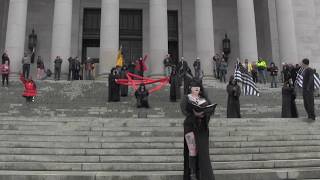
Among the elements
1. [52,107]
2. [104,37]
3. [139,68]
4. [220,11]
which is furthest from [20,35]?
[220,11]

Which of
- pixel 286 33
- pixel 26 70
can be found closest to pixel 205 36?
pixel 286 33

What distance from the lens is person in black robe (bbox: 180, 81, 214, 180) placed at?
736 cm

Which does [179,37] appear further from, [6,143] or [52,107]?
[6,143]

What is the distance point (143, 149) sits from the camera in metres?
12.4

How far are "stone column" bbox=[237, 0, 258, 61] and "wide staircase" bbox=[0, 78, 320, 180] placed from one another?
1630 centimetres

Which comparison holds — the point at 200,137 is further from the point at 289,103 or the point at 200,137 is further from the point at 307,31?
the point at 307,31

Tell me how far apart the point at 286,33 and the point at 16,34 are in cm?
2231

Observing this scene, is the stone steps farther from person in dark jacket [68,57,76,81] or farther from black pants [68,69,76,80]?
black pants [68,69,76,80]

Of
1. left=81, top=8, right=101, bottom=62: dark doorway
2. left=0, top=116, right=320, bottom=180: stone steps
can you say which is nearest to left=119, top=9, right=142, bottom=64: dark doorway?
left=81, top=8, right=101, bottom=62: dark doorway

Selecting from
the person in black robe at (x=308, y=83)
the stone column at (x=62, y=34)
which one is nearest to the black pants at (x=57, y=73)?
the stone column at (x=62, y=34)

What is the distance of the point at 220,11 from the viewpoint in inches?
1650

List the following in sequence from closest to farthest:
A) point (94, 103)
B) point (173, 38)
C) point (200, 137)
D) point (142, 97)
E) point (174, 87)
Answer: point (200, 137), point (142, 97), point (94, 103), point (174, 87), point (173, 38)

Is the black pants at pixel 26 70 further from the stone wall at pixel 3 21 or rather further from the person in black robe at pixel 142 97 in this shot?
the person in black robe at pixel 142 97

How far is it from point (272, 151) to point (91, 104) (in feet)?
37.6
